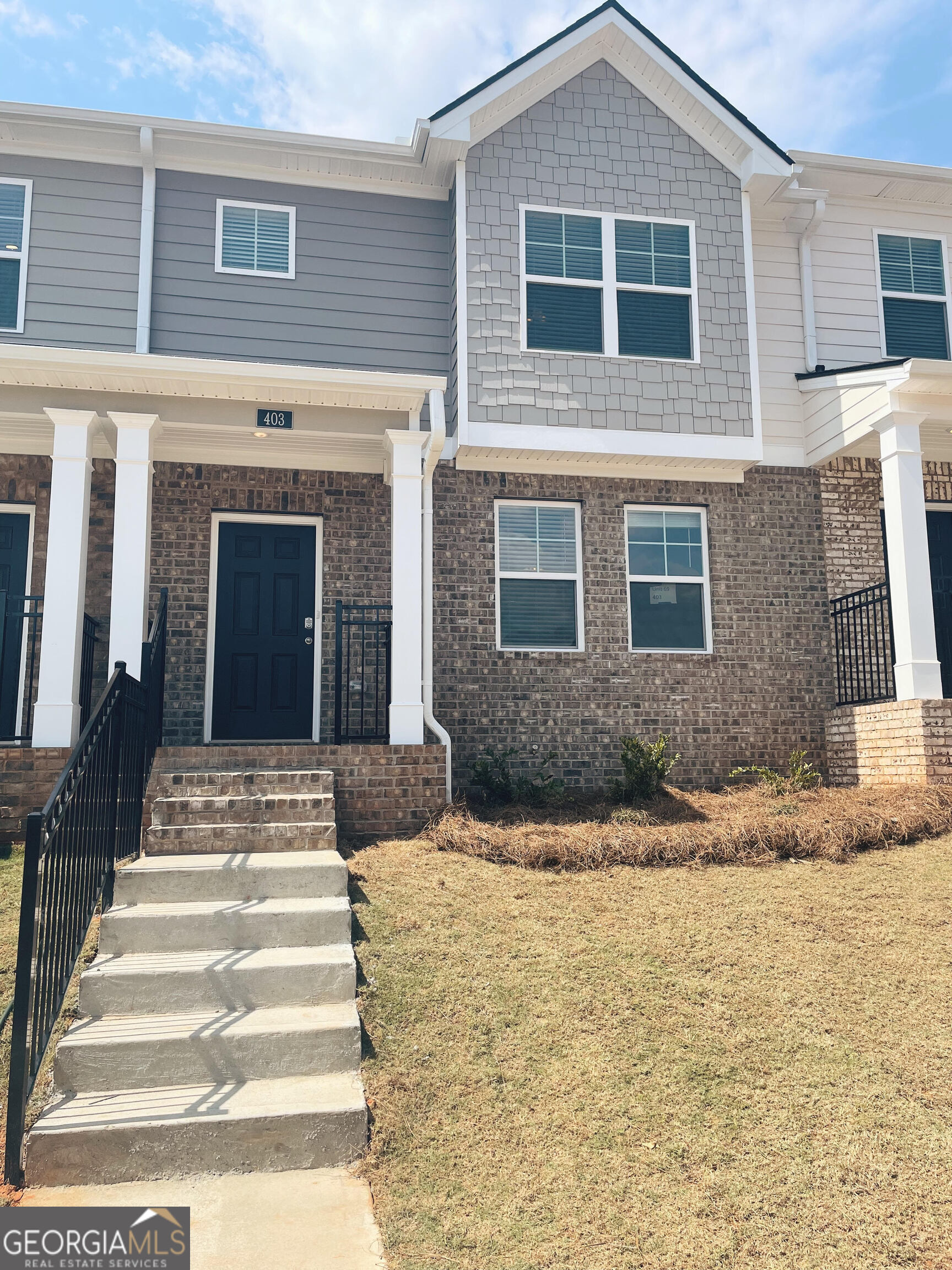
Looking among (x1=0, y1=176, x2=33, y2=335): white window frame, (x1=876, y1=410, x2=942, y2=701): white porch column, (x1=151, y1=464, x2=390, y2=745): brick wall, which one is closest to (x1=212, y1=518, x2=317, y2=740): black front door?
(x1=151, y1=464, x2=390, y2=745): brick wall

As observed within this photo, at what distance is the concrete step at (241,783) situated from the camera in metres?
6.63

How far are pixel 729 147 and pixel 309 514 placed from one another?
5.73 metres

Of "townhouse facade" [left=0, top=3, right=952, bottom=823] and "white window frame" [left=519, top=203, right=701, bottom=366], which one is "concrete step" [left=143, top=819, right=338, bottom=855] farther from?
"white window frame" [left=519, top=203, right=701, bottom=366]

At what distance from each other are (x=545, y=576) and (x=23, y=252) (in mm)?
5804

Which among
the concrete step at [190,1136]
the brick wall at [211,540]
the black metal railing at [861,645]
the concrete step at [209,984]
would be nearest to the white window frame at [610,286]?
the brick wall at [211,540]

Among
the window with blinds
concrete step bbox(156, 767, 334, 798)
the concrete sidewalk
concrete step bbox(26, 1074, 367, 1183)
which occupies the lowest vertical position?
the concrete sidewalk

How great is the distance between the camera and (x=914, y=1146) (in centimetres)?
371

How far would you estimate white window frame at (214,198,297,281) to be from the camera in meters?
9.68

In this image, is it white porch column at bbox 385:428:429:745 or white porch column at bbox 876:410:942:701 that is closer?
white porch column at bbox 385:428:429:745

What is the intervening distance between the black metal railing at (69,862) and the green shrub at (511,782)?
3106mm

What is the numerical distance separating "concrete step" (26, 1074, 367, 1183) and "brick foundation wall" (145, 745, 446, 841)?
326cm

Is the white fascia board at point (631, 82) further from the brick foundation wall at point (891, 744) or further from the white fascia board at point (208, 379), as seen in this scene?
the brick foundation wall at point (891, 744)

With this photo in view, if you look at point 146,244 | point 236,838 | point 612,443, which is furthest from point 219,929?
point 146,244

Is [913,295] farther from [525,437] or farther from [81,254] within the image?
[81,254]
